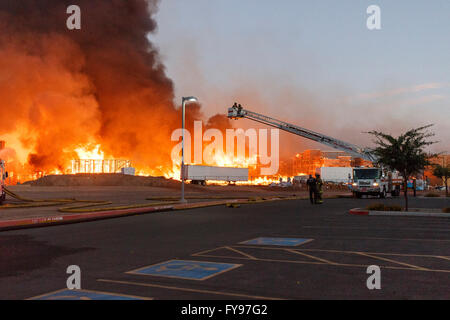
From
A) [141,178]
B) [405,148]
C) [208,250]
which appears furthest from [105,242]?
[141,178]

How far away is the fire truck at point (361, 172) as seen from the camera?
34500mm

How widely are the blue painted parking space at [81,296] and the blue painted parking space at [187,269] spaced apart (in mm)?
1231

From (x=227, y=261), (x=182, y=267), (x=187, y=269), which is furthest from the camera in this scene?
(x=227, y=261)

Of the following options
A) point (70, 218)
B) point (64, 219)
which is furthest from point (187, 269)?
point (70, 218)

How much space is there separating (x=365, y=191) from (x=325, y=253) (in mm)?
27685

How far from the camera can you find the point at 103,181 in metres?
56.3

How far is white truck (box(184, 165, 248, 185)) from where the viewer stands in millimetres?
60594

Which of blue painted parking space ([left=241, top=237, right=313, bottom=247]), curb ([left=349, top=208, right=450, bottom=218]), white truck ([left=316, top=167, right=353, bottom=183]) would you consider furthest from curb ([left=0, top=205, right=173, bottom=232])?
white truck ([left=316, top=167, right=353, bottom=183])

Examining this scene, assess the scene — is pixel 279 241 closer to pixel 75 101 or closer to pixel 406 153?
pixel 406 153

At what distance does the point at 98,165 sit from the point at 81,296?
64388 mm

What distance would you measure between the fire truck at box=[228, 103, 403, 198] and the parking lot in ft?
65.6

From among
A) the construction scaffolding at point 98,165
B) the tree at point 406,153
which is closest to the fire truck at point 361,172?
the tree at point 406,153

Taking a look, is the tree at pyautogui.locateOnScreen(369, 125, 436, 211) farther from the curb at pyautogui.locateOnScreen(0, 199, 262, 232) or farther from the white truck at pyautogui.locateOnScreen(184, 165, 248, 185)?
the white truck at pyautogui.locateOnScreen(184, 165, 248, 185)

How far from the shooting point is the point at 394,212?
1795 cm
